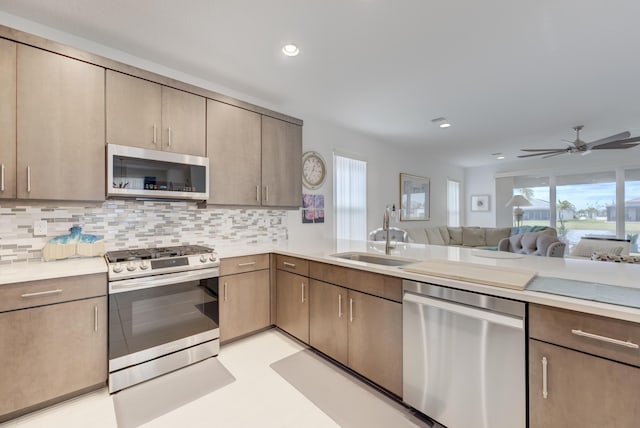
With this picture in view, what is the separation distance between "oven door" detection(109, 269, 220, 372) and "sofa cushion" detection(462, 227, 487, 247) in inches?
231

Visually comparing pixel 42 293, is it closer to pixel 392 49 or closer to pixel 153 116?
pixel 153 116

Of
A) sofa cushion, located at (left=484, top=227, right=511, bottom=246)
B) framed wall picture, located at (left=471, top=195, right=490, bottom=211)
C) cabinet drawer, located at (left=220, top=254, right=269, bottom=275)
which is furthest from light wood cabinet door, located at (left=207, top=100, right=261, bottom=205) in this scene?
framed wall picture, located at (left=471, top=195, right=490, bottom=211)

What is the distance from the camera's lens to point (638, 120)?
3.90m

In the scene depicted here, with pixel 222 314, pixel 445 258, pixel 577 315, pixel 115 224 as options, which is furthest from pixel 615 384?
pixel 115 224

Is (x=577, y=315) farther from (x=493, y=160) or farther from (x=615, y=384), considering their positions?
(x=493, y=160)

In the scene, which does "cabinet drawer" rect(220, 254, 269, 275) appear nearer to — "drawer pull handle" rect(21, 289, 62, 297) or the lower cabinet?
the lower cabinet

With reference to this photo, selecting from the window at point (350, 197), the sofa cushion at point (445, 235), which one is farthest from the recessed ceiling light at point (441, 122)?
the sofa cushion at point (445, 235)

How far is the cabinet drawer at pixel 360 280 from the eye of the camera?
1735mm

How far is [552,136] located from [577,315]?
4906 millimetres

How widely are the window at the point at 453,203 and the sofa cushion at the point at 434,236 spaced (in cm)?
155

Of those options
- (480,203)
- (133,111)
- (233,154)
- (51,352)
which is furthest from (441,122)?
(480,203)

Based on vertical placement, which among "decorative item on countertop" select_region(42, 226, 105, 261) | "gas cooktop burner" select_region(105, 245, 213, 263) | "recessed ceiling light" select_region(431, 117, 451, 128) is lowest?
"gas cooktop burner" select_region(105, 245, 213, 263)

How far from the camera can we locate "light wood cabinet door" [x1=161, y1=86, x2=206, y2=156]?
Result: 7.54 ft

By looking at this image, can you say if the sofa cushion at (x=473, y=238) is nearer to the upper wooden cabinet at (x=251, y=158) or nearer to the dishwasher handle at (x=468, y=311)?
the upper wooden cabinet at (x=251, y=158)
